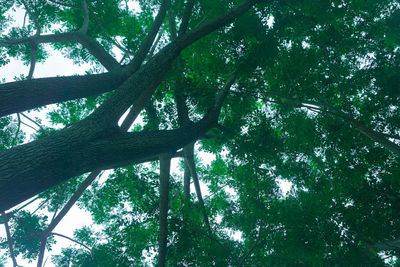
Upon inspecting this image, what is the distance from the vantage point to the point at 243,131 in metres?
6.64

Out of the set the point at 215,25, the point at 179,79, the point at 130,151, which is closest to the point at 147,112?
the point at 179,79

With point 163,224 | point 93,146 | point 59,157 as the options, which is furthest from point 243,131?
point 59,157

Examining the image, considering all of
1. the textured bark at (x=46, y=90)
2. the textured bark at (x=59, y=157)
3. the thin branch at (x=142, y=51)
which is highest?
the thin branch at (x=142, y=51)

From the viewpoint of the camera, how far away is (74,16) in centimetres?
819

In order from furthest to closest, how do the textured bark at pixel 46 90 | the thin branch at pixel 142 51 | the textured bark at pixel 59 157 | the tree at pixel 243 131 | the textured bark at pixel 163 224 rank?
the thin branch at pixel 142 51 < the textured bark at pixel 163 224 < the tree at pixel 243 131 < the textured bark at pixel 46 90 < the textured bark at pixel 59 157

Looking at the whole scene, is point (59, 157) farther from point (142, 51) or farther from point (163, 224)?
point (142, 51)

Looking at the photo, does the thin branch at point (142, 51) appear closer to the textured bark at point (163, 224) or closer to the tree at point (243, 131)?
the tree at point (243, 131)

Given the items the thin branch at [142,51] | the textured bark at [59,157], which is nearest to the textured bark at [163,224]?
the textured bark at [59,157]

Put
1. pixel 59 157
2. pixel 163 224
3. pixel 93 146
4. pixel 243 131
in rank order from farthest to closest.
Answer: pixel 243 131 < pixel 163 224 < pixel 93 146 < pixel 59 157

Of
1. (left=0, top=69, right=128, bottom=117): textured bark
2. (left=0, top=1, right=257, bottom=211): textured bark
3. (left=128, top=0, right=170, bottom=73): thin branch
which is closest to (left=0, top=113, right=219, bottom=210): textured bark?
(left=0, top=1, right=257, bottom=211): textured bark

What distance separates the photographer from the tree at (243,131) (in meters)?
3.85

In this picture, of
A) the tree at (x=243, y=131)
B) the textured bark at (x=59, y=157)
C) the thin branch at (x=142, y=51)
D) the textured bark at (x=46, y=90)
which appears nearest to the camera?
the textured bark at (x=59, y=157)

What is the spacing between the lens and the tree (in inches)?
152

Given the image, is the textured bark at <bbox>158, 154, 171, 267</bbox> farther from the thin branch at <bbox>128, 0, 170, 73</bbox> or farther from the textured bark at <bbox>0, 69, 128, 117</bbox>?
the thin branch at <bbox>128, 0, 170, 73</bbox>
